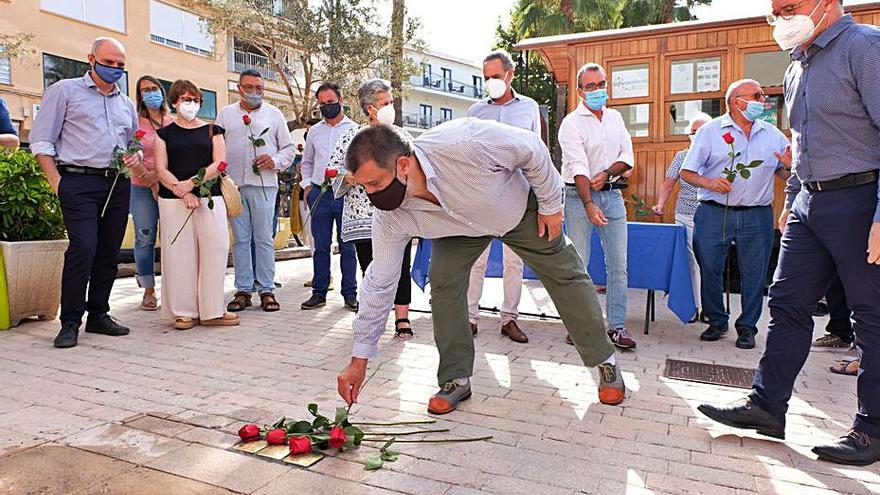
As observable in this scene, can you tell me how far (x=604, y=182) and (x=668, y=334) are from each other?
148 cm

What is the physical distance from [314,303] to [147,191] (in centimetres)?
184

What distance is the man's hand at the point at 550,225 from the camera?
10.4 feet

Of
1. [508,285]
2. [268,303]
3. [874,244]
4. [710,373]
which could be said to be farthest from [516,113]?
[268,303]

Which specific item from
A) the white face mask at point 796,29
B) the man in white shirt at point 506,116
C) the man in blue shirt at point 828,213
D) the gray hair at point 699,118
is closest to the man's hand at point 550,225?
the man in blue shirt at point 828,213

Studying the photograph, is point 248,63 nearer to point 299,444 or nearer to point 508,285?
point 508,285

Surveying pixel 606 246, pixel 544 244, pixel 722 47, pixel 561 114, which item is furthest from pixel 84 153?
pixel 722 47

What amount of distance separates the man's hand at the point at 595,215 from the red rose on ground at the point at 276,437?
2.66 metres

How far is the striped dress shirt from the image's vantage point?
2.87 m

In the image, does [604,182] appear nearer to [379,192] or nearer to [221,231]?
[379,192]

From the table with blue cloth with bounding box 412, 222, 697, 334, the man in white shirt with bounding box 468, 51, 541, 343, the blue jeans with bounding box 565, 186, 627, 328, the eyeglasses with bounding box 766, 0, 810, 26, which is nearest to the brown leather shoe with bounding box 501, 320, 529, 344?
the man in white shirt with bounding box 468, 51, 541, 343

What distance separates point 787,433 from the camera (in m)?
3.06

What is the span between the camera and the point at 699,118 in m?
7.22

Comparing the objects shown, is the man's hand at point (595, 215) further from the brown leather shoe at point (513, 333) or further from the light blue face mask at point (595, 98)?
the brown leather shoe at point (513, 333)

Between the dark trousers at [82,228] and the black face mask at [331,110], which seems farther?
the black face mask at [331,110]
